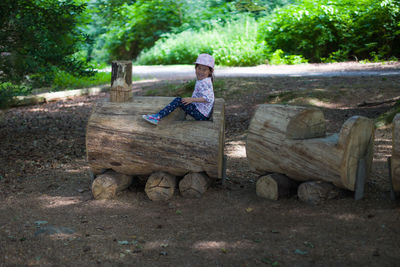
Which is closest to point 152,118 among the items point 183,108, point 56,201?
point 183,108

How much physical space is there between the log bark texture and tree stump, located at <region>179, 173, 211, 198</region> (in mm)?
1839

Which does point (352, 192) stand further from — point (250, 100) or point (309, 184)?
point (250, 100)

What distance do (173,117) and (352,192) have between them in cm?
199

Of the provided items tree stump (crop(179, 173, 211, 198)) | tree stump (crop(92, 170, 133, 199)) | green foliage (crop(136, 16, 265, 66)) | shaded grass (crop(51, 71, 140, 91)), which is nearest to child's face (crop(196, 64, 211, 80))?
tree stump (crop(179, 173, 211, 198))

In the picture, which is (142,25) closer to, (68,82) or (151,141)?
(68,82)

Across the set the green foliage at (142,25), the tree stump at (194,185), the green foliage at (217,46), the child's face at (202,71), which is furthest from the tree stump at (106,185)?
the green foliage at (142,25)

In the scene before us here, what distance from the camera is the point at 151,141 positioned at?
462 centimetres

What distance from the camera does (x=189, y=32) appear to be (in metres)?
19.2

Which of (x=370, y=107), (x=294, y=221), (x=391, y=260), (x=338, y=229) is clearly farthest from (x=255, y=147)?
(x=370, y=107)

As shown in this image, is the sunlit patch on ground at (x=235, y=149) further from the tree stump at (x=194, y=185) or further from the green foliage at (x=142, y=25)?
the green foliage at (x=142, y=25)

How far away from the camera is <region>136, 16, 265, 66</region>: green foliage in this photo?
15398mm

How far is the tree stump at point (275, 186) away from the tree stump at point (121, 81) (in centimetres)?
180

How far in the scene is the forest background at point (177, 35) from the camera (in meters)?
6.57

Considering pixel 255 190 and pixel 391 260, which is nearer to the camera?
pixel 391 260
